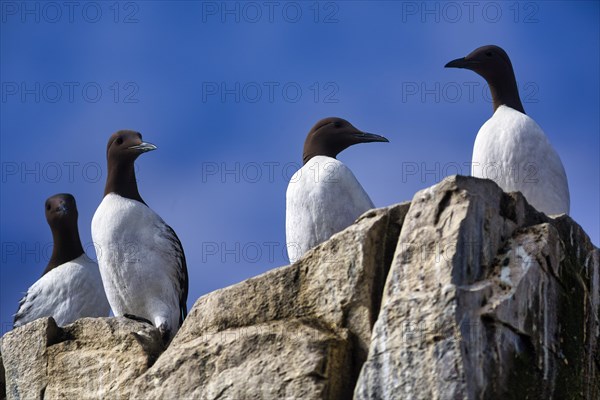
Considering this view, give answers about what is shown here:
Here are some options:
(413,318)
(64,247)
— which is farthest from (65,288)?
(413,318)

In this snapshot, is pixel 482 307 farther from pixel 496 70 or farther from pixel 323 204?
pixel 496 70

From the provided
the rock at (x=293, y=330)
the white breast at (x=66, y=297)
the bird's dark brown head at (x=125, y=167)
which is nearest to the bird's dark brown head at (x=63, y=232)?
the white breast at (x=66, y=297)

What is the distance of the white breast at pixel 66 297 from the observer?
49.6ft

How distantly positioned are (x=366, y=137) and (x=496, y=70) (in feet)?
5.64

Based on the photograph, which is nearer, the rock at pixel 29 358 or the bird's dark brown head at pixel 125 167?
the rock at pixel 29 358

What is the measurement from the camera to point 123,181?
14578 millimetres

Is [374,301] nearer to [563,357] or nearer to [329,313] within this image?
[329,313]

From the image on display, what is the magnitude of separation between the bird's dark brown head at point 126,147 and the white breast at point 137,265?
73 cm

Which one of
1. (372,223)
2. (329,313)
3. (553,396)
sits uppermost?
(372,223)

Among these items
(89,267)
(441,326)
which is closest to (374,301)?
(441,326)

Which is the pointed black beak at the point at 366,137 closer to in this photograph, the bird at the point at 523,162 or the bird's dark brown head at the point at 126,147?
the bird at the point at 523,162

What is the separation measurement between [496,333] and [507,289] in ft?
1.43

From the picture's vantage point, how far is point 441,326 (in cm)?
953

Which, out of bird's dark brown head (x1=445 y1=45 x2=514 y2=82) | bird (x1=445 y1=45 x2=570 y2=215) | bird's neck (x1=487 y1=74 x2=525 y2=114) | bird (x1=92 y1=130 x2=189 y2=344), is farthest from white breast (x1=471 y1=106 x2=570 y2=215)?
bird (x1=92 y1=130 x2=189 y2=344)
